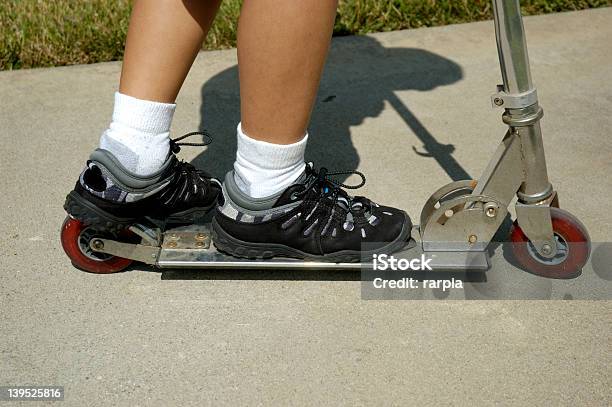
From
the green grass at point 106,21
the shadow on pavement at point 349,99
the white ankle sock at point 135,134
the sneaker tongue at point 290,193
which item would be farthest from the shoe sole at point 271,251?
A: the green grass at point 106,21

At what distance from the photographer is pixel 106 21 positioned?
11.3 feet

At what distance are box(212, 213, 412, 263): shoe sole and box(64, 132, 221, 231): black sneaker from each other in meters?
0.13

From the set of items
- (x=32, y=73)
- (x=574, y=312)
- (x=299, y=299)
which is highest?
(x=574, y=312)

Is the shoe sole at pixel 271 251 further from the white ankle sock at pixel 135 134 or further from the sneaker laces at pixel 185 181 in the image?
the white ankle sock at pixel 135 134

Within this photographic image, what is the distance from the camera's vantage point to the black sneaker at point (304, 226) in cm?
194

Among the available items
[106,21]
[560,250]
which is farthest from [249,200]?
[106,21]

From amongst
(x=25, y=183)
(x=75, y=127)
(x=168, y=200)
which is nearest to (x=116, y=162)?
(x=168, y=200)

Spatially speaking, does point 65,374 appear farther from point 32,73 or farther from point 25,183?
point 32,73

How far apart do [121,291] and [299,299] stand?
44cm

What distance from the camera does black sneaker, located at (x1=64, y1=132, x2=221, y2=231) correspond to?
1.92 metres

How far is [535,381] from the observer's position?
172cm

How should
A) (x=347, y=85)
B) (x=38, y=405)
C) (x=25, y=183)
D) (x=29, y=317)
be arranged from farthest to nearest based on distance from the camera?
(x=347, y=85) < (x=25, y=183) < (x=29, y=317) < (x=38, y=405)

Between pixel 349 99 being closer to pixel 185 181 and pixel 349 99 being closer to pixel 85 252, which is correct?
pixel 185 181

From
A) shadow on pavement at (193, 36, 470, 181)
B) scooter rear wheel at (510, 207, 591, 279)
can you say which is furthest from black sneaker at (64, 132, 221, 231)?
scooter rear wheel at (510, 207, 591, 279)
